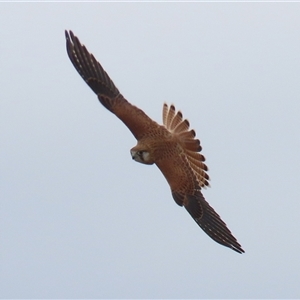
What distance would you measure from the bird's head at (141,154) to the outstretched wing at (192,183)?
0.61 feet

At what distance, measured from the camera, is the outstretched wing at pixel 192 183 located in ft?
47.1

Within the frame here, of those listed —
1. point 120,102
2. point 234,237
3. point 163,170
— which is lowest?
point 234,237

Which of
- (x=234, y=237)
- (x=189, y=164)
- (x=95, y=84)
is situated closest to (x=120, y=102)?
(x=95, y=84)

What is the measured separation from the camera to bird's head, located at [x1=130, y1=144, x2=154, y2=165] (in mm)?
14508

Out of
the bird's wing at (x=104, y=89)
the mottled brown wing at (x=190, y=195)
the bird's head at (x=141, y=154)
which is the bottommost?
the mottled brown wing at (x=190, y=195)

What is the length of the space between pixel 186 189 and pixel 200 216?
0.52m

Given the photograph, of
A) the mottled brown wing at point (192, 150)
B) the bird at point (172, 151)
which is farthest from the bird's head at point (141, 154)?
the mottled brown wing at point (192, 150)

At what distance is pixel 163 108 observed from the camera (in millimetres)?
15125

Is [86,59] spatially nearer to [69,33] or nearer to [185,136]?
[69,33]

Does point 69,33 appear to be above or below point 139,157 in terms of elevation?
above

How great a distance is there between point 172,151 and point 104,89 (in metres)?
1.59

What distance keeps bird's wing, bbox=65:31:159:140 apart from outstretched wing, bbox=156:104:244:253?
643 mm

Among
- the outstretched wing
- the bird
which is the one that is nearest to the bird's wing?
the bird

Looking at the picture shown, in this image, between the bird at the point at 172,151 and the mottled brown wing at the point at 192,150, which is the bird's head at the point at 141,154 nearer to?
the bird at the point at 172,151
